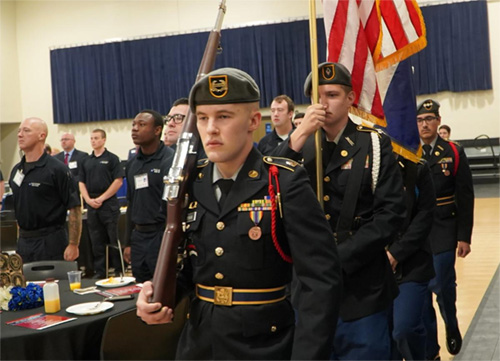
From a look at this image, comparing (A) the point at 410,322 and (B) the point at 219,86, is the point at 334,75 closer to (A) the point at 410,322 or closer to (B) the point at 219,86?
(B) the point at 219,86

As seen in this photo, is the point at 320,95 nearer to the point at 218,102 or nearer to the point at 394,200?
the point at 394,200

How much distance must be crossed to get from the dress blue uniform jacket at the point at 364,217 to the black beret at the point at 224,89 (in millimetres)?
949

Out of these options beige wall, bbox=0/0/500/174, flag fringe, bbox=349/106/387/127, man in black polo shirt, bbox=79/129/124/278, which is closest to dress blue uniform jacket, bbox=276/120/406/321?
flag fringe, bbox=349/106/387/127

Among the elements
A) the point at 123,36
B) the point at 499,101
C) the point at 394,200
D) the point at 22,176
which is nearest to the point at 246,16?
the point at 123,36

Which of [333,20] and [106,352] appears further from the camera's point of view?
[333,20]

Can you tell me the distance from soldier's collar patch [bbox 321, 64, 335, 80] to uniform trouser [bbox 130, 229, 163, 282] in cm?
252

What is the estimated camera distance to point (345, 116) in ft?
9.39

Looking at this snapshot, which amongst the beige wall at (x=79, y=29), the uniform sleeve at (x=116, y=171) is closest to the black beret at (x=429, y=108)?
the uniform sleeve at (x=116, y=171)

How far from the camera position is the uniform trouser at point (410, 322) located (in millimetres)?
3457

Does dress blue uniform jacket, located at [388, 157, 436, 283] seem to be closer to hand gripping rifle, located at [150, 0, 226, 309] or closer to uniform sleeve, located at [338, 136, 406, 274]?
uniform sleeve, located at [338, 136, 406, 274]

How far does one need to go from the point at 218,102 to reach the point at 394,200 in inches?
A: 45.7

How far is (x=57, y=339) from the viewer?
3.10 m

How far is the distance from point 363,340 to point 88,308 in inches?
Answer: 61.6

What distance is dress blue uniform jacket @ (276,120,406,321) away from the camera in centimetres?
264
